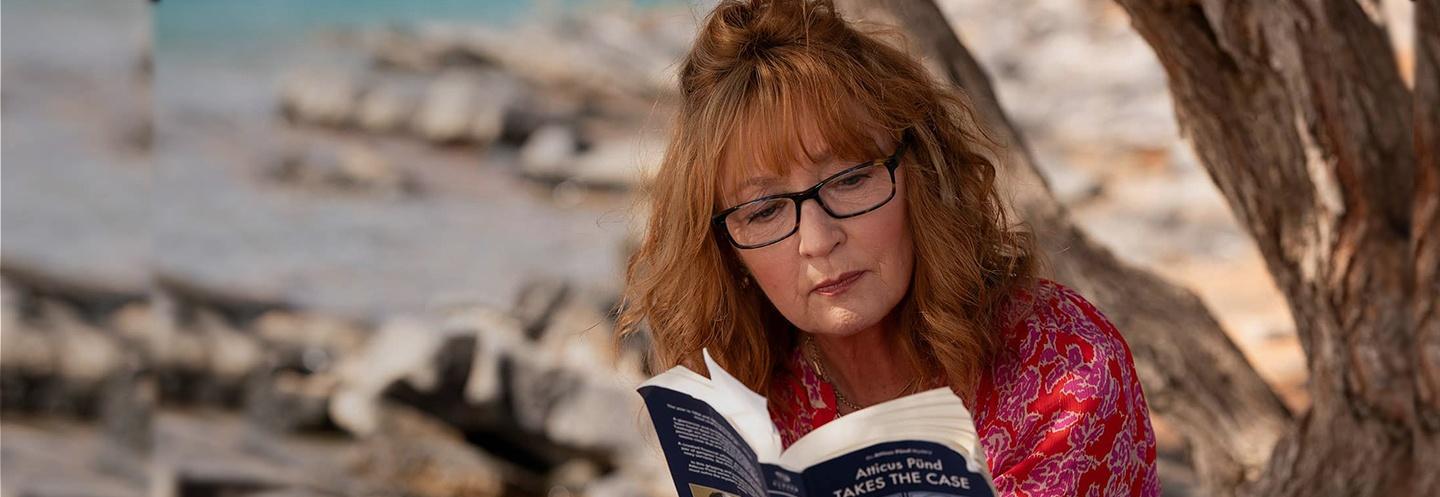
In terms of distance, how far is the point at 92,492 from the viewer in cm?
444

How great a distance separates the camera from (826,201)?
1.77 m

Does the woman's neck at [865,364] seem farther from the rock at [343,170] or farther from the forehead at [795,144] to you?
the rock at [343,170]

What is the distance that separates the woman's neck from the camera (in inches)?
77.4

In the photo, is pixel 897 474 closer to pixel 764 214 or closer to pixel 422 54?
pixel 764 214

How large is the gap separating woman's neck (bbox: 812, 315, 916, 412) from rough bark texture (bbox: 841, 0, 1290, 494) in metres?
0.72

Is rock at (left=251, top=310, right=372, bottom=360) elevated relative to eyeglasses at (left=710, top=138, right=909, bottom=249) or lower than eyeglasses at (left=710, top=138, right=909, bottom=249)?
elevated

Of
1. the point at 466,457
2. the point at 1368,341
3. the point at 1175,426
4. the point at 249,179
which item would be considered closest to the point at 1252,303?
the point at 466,457

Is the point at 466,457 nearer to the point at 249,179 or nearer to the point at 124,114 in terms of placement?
the point at 124,114

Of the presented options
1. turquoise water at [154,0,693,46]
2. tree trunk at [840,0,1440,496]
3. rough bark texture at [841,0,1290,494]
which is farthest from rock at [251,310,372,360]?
tree trunk at [840,0,1440,496]

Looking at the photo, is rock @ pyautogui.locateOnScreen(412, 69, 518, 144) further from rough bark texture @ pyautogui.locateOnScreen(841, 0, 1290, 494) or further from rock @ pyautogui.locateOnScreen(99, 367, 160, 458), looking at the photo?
rough bark texture @ pyautogui.locateOnScreen(841, 0, 1290, 494)

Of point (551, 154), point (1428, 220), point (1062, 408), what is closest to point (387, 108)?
point (551, 154)

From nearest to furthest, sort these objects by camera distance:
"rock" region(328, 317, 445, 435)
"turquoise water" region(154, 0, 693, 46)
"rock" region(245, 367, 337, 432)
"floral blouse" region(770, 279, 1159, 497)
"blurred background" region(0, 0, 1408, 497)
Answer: "floral blouse" region(770, 279, 1159, 497), "blurred background" region(0, 0, 1408, 497), "rock" region(328, 317, 445, 435), "rock" region(245, 367, 337, 432), "turquoise water" region(154, 0, 693, 46)

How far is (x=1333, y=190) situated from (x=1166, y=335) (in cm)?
48

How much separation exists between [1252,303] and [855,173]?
5282mm
